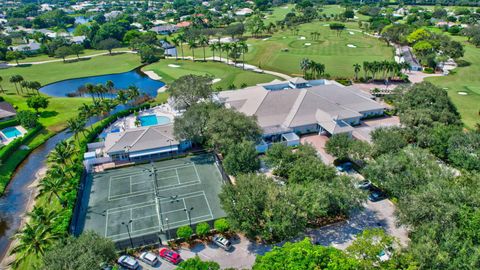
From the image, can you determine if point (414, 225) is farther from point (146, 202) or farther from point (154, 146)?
point (154, 146)

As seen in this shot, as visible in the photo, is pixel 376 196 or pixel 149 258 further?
pixel 376 196

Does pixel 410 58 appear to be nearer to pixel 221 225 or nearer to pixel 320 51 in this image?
pixel 320 51

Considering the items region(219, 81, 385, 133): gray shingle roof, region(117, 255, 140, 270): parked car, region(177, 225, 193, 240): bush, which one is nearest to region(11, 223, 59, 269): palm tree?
region(117, 255, 140, 270): parked car

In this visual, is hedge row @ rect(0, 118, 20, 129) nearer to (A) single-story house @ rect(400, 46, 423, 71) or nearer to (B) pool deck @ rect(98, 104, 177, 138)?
(B) pool deck @ rect(98, 104, 177, 138)

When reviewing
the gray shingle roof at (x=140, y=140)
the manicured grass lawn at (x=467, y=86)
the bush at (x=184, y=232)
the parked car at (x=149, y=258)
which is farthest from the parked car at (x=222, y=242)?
the manicured grass lawn at (x=467, y=86)

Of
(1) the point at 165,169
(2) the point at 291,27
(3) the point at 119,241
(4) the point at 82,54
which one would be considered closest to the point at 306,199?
(3) the point at 119,241

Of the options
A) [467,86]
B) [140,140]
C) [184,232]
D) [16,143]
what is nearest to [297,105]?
[140,140]
